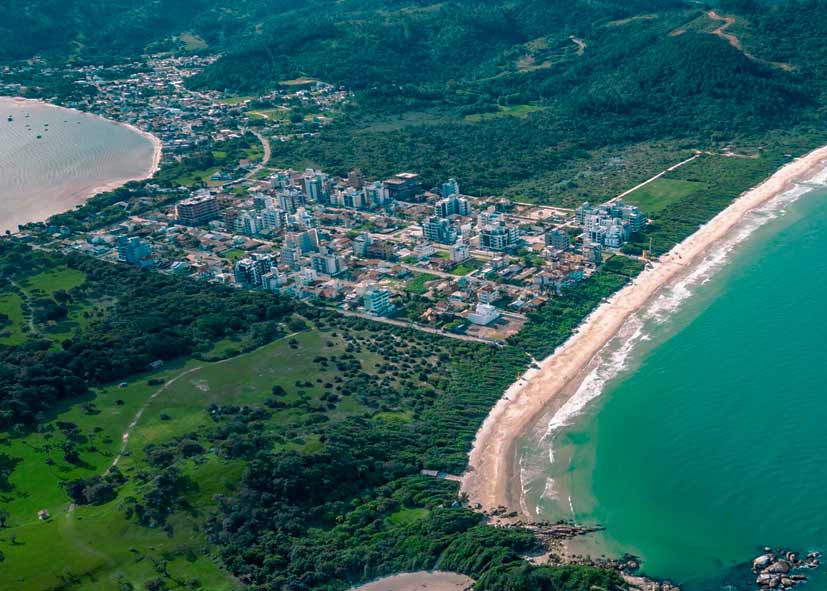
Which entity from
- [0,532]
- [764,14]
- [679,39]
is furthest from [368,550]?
[764,14]

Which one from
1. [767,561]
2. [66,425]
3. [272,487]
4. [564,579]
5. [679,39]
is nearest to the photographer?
[564,579]

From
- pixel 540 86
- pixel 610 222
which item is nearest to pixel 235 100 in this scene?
pixel 540 86

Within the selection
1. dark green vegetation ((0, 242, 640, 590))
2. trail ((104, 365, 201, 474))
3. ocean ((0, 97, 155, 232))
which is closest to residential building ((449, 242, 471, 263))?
dark green vegetation ((0, 242, 640, 590))

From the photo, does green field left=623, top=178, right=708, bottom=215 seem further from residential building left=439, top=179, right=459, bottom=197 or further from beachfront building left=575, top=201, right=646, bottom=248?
residential building left=439, top=179, right=459, bottom=197

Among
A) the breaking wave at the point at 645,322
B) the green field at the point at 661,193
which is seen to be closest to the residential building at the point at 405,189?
the green field at the point at 661,193

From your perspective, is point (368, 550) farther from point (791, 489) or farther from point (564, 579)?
point (791, 489)

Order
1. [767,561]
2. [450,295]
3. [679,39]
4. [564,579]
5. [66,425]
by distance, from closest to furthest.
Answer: [564,579] → [767,561] → [66,425] → [450,295] → [679,39]

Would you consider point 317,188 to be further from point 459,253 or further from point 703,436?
point 703,436
